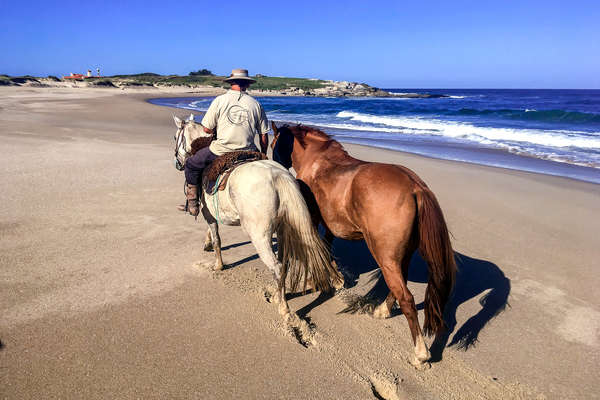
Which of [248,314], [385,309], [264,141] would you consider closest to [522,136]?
[264,141]

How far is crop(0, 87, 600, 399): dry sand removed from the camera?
281cm

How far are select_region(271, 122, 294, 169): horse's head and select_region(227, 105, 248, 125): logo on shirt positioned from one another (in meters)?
0.44

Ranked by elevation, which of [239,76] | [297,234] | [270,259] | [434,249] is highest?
[239,76]

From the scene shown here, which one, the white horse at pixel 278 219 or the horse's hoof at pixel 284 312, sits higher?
the white horse at pixel 278 219

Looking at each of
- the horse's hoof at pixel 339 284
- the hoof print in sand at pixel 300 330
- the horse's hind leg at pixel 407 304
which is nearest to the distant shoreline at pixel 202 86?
the horse's hoof at pixel 339 284

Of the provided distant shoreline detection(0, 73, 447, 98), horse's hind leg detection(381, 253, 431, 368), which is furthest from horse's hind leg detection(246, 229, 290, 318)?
distant shoreline detection(0, 73, 447, 98)

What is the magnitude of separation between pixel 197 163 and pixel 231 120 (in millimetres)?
646

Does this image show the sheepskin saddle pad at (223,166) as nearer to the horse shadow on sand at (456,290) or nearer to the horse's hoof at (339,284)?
the horse's hoof at (339,284)

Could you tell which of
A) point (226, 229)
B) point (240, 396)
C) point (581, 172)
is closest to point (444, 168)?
point (581, 172)

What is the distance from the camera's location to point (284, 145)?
4.42 metres

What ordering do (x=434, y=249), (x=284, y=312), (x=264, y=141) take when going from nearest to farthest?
(x=434, y=249) < (x=284, y=312) < (x=264, y=141)

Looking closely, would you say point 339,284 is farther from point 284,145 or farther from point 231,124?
point 231,124

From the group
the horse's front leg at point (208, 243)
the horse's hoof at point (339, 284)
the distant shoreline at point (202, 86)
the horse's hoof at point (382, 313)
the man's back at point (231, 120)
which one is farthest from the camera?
the distant shoreline at point (202, 86)

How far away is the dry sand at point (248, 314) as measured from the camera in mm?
2814
